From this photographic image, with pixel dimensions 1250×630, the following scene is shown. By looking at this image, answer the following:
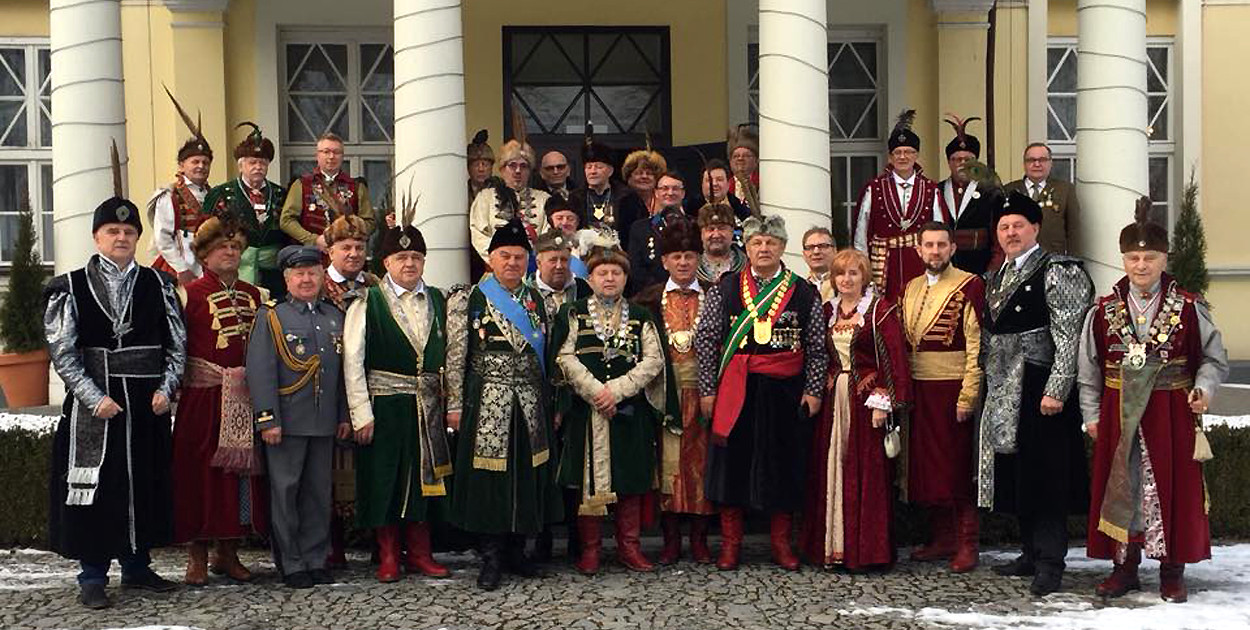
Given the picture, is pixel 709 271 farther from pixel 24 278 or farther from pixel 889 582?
pixel 24 278

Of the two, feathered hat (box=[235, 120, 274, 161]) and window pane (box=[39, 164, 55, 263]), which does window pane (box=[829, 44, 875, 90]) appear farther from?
window pane (box=[39, 164, 55, 263])

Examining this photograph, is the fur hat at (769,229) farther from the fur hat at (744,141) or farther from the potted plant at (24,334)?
the potted plant at (24,334)

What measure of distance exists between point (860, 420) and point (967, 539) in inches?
32.1

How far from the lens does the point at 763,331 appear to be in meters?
6.54

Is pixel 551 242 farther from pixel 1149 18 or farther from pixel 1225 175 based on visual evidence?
pixel 1225 175

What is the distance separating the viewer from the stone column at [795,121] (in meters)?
8.82

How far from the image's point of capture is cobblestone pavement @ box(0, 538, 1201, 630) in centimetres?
570

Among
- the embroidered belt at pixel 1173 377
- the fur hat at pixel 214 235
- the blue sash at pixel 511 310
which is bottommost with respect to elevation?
the embroidered belt at pixel 1173 377

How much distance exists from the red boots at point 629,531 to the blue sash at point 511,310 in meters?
0.84

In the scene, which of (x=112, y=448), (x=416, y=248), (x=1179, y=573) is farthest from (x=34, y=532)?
(x=1179, y=573)

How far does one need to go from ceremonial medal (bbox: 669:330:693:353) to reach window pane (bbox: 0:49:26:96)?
9082mm

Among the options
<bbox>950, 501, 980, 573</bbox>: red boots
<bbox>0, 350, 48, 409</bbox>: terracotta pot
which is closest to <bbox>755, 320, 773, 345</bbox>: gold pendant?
<bbox>950, 501, 980, 573</bbox>: red boots

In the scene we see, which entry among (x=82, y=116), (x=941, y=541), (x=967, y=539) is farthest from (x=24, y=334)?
(x=967, y=539)

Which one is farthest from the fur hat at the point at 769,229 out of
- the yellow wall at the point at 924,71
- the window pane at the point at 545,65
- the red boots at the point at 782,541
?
the yellow wall at the point at 924,71
